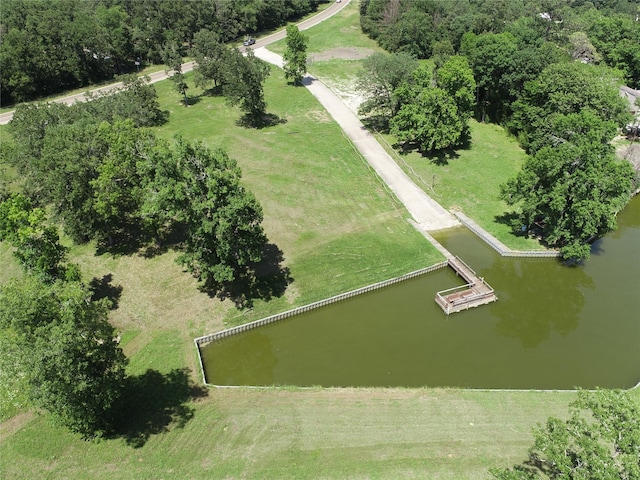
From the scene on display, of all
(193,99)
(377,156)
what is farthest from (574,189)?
(193,99)

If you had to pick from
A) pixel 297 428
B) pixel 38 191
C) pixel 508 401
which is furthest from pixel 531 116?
pixel 38 191

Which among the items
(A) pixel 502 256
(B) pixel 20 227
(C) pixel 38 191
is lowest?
(A) pixel 502 256

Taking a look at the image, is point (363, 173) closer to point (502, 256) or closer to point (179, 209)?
point (502, 256)

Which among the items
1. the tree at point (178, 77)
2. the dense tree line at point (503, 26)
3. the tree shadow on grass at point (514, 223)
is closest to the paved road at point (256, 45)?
the tree at point (178, 77)

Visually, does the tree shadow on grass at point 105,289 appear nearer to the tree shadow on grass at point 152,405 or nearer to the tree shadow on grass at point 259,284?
the tree shadow on grass at point 259,284

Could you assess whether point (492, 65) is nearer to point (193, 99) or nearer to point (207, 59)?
point (207, 59)

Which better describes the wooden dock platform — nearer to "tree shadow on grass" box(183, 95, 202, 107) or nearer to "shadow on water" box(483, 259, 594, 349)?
"shadow on water" box(483, 259, 594, 349)
